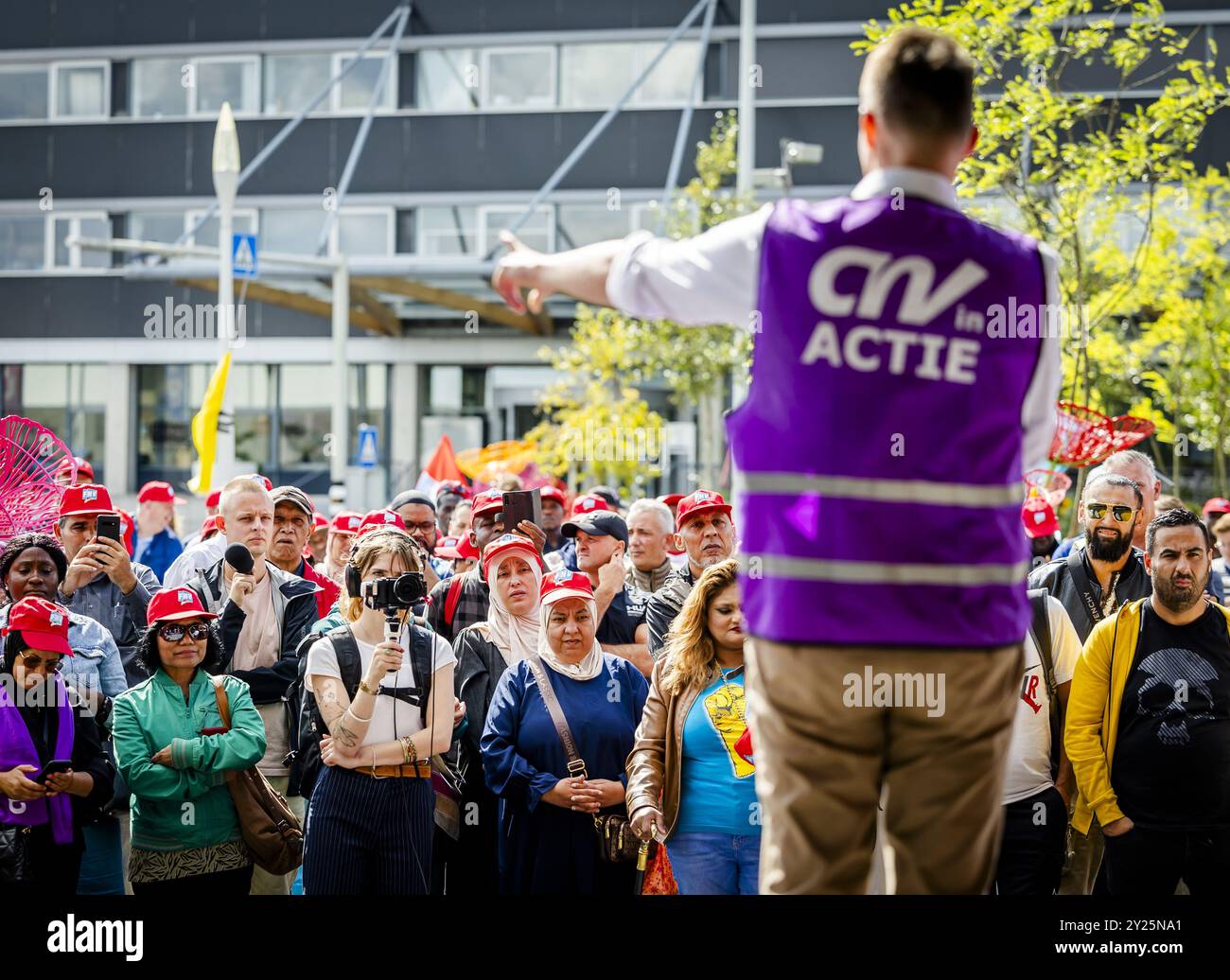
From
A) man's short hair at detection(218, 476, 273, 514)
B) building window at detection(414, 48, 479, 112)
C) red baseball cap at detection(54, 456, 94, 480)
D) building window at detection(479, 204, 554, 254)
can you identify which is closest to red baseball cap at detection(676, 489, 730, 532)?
man's short hair at detection(218, 476, 273, 514)

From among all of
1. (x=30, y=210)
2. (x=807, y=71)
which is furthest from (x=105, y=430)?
(x=807, y=71)

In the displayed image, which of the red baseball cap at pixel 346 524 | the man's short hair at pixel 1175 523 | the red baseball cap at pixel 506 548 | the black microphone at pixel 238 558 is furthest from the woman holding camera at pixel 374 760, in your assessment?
the man's short hair at pixel 1175 523

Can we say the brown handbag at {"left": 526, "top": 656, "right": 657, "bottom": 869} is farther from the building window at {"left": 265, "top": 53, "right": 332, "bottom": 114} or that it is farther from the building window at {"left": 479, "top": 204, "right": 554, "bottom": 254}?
the building window at {"left": 265, "top": 53, "right": 332, "bottom": 114}

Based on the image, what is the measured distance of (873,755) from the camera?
94.7 inches

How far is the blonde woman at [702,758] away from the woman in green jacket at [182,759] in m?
1.49

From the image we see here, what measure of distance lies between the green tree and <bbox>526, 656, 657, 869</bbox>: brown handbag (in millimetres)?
11003

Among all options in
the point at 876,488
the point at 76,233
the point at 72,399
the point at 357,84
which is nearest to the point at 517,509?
the point at 876,488

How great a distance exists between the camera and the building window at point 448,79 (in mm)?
26375

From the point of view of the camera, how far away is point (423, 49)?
2627 centimetres

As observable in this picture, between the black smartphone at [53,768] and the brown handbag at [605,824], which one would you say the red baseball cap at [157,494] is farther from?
the brown handbag at [605,824]

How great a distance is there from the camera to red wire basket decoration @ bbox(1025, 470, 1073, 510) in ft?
31.3

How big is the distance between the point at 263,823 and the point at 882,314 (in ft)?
12.9

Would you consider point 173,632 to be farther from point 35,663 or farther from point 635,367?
point 635,367
